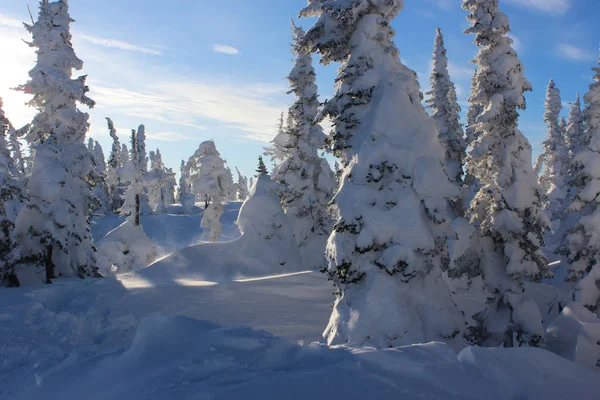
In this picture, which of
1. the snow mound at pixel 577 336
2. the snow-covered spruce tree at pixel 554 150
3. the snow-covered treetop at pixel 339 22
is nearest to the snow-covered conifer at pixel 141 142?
the snow-covered spruce tree at pixel 554 150

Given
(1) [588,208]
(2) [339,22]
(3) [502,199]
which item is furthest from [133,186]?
(1) [588,208]

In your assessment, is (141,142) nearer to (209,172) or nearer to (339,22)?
(209,172)

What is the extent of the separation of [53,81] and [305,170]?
1531 centimetres

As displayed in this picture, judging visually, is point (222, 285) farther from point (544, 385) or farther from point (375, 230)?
point (544, 385)

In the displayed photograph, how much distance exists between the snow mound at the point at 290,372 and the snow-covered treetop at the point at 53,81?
18.2 m

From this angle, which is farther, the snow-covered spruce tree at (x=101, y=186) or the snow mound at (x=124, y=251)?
the snow mound at (x=124, y=251)

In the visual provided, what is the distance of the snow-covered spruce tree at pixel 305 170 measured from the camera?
1068 inches

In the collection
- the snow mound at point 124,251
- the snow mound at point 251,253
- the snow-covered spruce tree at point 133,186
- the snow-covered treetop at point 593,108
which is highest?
the snow-covered treetop at point 593,108

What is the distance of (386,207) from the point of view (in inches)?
379

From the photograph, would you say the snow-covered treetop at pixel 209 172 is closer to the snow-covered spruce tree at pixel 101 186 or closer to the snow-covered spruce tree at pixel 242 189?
the snow-covered spruce tree at pixel 101 186

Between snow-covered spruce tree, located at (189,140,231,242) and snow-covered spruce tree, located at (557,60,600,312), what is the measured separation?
26.6 m

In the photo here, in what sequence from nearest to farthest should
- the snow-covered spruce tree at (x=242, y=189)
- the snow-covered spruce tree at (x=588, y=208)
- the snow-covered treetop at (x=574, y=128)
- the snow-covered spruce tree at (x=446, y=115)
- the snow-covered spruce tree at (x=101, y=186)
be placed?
the snow-covered spruce tree at (x=588, y=208) < the snow-covered spruce tree at (x=101, y=186) < the snow-covered spruce tree at (x=446, y=115) < the snow-covered treetop at (x=574, y=128) < the snow-covered spruce tree at (x=242, y=189)

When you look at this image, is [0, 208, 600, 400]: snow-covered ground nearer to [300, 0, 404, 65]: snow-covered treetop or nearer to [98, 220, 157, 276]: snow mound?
[300, 0, 404, 65]: snow-covered treetop

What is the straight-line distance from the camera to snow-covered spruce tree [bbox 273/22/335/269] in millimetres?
27125
